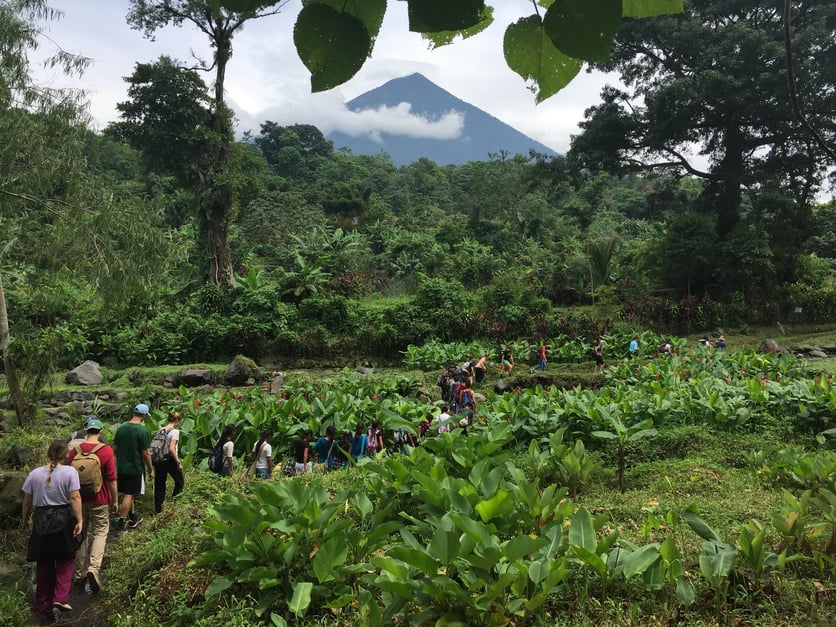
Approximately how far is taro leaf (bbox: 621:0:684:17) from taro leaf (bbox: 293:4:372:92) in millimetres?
289

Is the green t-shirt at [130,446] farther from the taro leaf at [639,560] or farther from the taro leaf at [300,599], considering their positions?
the taro leaf at [639,560]

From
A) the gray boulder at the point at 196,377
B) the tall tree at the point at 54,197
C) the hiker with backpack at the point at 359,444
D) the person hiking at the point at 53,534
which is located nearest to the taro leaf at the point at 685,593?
the person hiking at the point at 53,534

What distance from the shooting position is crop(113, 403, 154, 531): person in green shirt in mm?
4055

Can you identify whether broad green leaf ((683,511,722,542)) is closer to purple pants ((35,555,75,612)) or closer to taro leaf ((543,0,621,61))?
taro leaf ((543,0,621,61))

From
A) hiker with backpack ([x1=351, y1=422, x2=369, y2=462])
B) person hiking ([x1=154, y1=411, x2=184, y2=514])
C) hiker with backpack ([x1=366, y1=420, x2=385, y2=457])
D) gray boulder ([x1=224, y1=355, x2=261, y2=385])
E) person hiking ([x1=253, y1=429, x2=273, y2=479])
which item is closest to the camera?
person hiking ([x1=154, y1=411, x2=184, y2=514])

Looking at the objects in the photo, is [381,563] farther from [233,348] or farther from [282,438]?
[233,348]

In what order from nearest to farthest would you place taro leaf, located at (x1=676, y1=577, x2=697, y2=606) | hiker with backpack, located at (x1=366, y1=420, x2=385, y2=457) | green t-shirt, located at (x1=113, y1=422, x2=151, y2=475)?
taro leaf, located at (x1=676, y1=577, x2=697, y2=606) < green t-shirt, located at (x1=113, y1=422, x2=151, y2=475) < hiker with backpack, located at (x1=366, y1=420, x2=385, y2=457)

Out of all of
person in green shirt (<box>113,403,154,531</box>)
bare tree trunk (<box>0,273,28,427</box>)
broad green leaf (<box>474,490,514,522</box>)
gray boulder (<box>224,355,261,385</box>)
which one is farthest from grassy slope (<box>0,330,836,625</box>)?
gray boulder (<box>224,355,261,385</box>)

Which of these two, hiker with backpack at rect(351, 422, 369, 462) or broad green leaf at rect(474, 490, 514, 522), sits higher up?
broad green leaf at rect(474, 490, 514, 522)

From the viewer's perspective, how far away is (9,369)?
6379 millimetres

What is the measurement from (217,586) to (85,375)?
36.2 ft

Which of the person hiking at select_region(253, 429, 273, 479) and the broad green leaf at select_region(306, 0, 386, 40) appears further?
the person hiking at select_region(253, 429, 273, 479)

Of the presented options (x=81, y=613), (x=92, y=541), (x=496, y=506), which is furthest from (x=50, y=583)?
(x=496, y=506)

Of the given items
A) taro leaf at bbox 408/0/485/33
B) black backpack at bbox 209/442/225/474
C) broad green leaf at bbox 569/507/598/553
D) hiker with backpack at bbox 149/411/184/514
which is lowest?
black backpack at bbox 209/442/225/474
